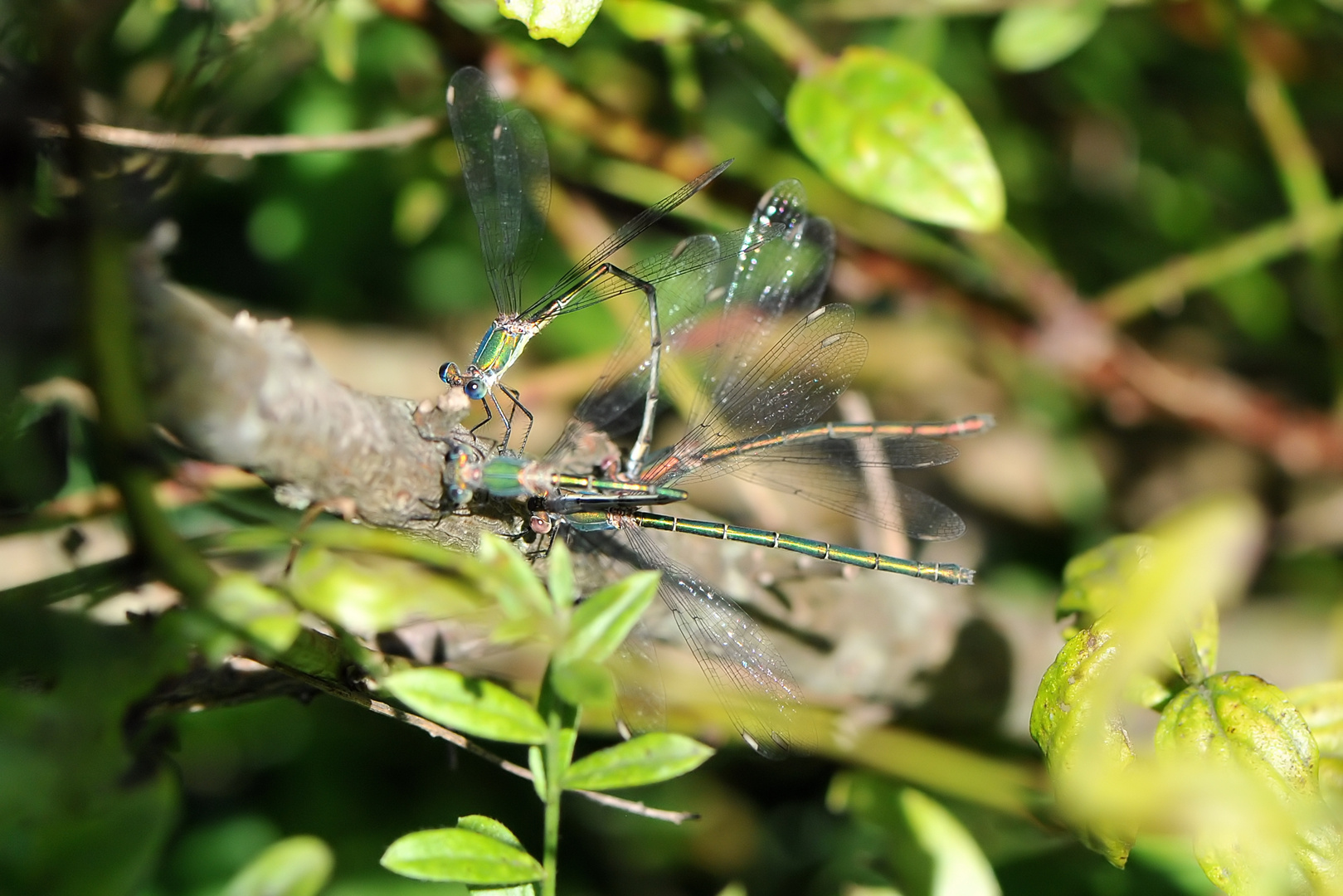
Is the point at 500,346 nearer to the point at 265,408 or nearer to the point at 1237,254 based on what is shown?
the point at 265,408

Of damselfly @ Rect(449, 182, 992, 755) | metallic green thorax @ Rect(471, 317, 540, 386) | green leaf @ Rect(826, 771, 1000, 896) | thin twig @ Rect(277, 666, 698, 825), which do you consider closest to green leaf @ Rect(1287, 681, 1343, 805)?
green leaf @ Rect(826, 771, 1000, 896)

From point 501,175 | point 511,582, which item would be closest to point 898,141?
point 501,175

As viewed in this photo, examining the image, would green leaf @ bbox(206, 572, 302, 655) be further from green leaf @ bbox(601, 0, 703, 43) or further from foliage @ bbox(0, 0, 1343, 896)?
green leaf @ bbox(601, 0, 703, 43)

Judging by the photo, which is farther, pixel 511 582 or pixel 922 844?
pixel 922 844

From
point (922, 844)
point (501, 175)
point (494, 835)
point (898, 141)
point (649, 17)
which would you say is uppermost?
point (649, 17)

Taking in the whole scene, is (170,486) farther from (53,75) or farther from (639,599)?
(639,599)

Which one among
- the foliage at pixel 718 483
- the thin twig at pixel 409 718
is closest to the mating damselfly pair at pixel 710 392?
the foliage at pixel 718 483
